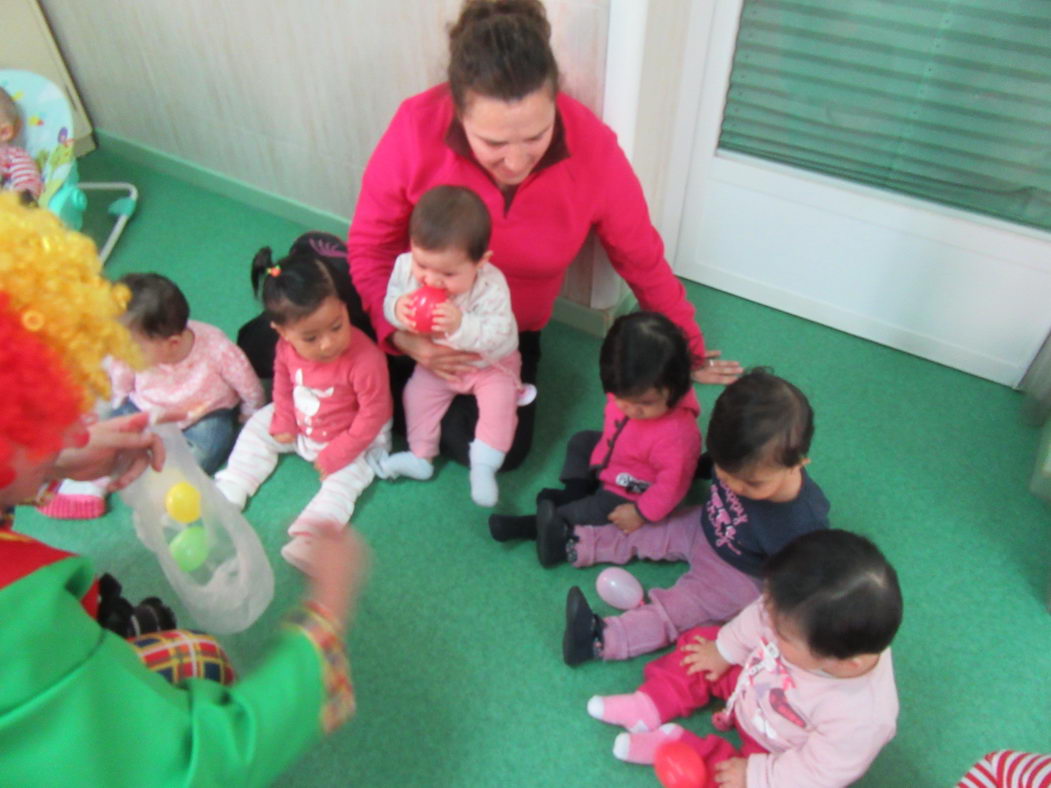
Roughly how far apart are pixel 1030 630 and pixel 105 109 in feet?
11.1

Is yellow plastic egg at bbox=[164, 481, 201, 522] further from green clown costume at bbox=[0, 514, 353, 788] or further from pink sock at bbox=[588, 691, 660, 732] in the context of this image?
pink sock at bbox=[588, 691, 660, 732]

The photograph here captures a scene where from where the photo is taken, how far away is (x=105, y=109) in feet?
9.77

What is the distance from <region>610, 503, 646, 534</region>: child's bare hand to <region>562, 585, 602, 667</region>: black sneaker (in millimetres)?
218

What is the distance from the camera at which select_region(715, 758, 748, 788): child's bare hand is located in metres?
1.23

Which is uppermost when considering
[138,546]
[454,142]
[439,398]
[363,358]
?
[454,142]

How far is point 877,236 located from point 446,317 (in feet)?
3.84

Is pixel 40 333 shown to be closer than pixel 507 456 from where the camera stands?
Yes

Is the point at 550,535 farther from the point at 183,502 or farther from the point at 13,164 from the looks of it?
the point at 13,164

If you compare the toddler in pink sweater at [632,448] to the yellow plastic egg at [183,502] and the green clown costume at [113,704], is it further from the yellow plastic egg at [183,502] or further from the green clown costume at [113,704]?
the green clown costume at [113,704]

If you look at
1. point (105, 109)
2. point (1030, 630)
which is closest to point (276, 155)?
point (105, 109)

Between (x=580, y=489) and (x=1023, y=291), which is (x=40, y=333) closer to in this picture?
(x=580, y=489)

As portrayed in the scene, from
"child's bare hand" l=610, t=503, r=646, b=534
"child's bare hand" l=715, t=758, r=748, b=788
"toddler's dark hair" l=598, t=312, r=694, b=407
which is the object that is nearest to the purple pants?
"child's bare hand" l=610, t=503, r=646, b=534

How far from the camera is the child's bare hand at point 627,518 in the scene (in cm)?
162

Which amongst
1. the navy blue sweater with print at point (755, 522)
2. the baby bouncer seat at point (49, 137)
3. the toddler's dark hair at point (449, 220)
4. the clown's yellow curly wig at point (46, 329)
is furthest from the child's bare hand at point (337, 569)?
the baby bouncer seat at point (49, 137)
